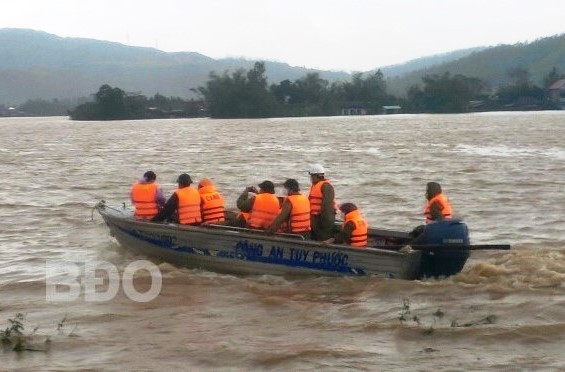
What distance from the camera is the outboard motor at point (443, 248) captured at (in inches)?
508

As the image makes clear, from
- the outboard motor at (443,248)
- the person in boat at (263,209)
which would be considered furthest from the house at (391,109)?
the outboard motor at (443,248)

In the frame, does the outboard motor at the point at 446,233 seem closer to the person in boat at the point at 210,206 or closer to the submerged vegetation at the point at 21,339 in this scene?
the person in boat at the point at 210,206

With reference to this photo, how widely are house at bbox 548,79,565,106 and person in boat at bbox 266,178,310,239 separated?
139139 millimetres

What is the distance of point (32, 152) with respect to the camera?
2157 inches

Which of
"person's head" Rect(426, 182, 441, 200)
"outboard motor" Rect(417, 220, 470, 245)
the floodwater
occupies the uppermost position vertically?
"person's head" Rect(426, 182, 441, 200)

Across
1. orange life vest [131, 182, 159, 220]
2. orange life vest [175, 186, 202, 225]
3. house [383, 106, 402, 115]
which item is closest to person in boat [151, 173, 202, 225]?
orange life vest [175, 186, 202, 225]

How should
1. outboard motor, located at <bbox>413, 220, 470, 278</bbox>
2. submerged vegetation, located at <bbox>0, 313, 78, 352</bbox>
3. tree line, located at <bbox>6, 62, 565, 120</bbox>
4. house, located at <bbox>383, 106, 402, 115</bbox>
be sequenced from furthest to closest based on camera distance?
house, located at <bbox>383, 106, 402, 115</bbox>
tree line, located at <bbox>6, 62, 565, 120</bbox>
outboard motor, located at <bbox>413, 220, 470, 278</bbox>
submerged vegetation, located at <bbox>0, 313, 78, 352</bbox>

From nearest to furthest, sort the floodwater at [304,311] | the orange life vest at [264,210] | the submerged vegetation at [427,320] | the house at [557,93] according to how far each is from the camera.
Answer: the floodwater at [304,311], the submerged vegetation at [427,320], the orange life vest at [264,210], the house at [557,93]

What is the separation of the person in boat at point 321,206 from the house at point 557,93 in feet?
455

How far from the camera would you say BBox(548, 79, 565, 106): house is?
147m

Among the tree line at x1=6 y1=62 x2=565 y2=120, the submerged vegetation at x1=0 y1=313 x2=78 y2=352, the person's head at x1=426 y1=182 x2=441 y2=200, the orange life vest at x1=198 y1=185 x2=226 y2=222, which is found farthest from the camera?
the tree line at x1=6 y1=62 x2=565 y2=120

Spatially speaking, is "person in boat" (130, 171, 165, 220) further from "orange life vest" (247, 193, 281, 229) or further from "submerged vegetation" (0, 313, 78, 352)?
"submerged vegetation" (0, 313, 78, 352)

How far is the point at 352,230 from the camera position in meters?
13.3

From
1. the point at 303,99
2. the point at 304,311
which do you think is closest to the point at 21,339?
the point at 304,311
